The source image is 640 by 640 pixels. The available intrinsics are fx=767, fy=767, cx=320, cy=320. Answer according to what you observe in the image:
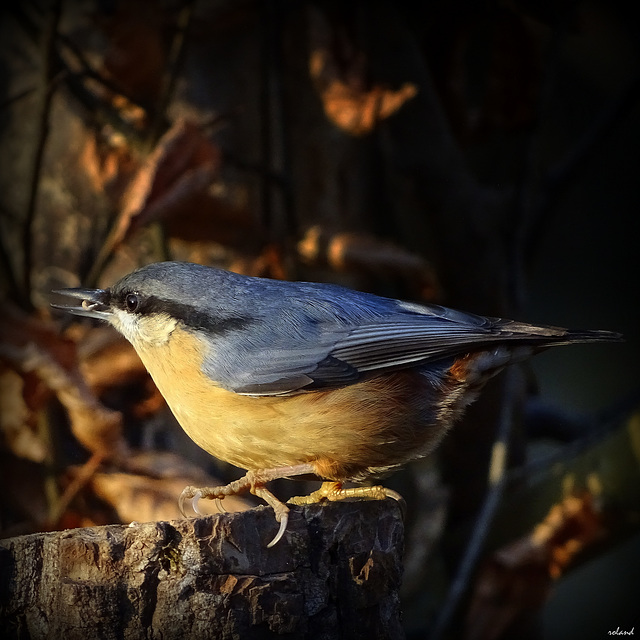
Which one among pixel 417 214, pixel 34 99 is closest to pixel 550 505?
pixel 417 214

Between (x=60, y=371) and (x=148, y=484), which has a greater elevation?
(x=60, y=371)

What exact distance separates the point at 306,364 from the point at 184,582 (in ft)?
1.98

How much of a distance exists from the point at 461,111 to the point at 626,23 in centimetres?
95

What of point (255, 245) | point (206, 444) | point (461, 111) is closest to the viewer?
point (206, 444)

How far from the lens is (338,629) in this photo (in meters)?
1.60

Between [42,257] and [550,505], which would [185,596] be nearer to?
[42,257]

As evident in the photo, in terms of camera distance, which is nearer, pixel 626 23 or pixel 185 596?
pixel 185 596

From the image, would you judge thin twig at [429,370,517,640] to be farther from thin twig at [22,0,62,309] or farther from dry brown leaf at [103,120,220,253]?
thin twig at [22,0,62,309]

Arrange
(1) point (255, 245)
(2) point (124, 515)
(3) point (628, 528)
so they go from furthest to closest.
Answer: (3) point (628, 528)
(1) point (255, 245)
(2) point (124, 515)

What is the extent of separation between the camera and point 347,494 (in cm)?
200

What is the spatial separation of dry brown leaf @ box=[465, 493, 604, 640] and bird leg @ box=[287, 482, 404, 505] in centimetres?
134

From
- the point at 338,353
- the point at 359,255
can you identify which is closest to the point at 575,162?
the point at 359,255

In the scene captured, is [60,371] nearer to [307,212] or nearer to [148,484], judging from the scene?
[148,484]

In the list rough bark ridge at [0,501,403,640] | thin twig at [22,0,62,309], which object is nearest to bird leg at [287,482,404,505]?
rough bark ridge at [0,501,403,640]
